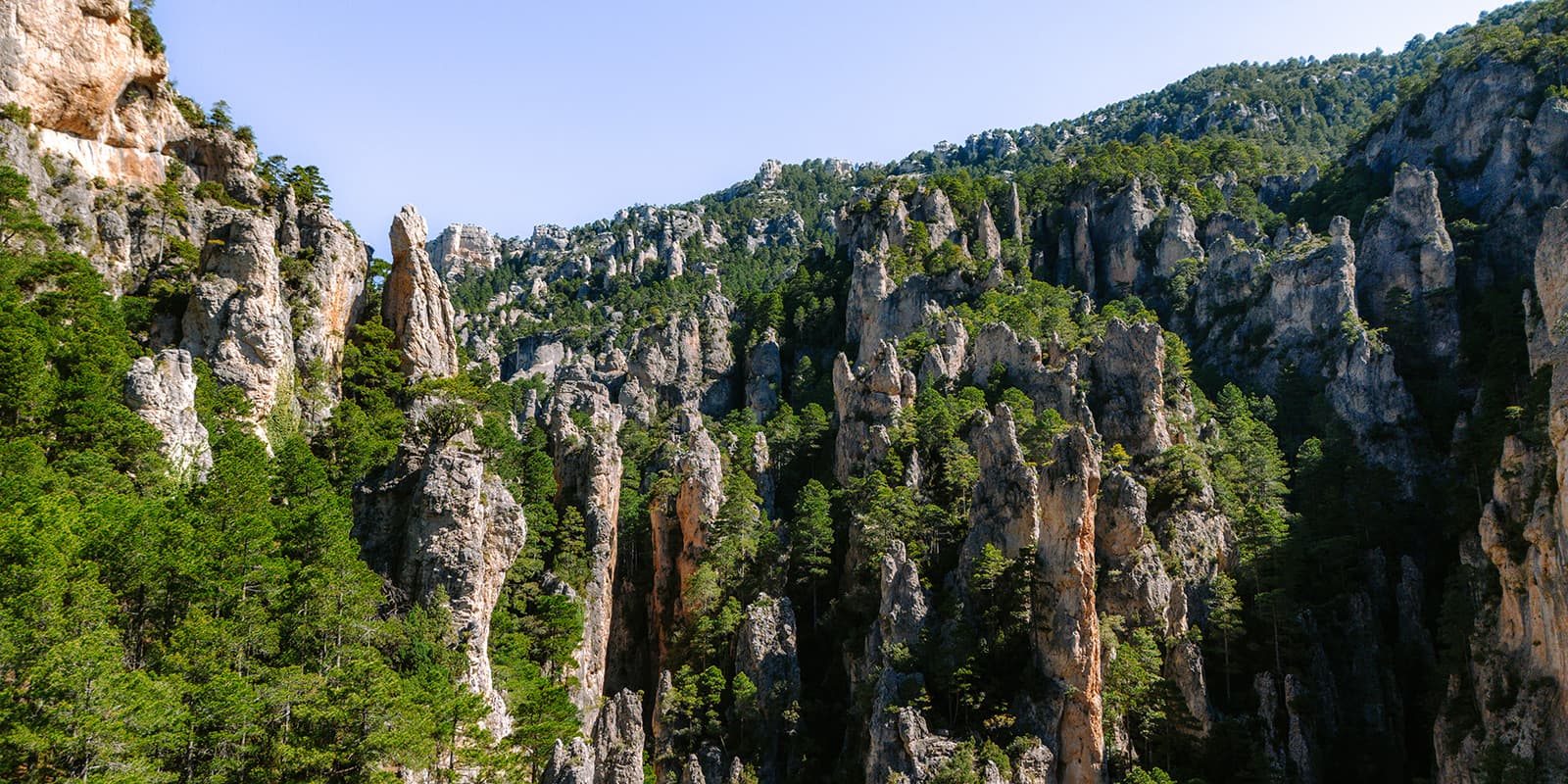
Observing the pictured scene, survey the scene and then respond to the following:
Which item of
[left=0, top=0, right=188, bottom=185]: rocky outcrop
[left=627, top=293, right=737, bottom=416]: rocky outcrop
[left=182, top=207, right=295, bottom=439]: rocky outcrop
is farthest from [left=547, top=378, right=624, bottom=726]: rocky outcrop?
[left=0, top=0, right=188, bottom=185]: rocky outcrop

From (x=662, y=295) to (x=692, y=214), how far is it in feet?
116

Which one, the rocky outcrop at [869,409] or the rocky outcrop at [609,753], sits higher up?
the rocky outcrop at [869,409]

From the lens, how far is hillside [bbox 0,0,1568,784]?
30031 mm

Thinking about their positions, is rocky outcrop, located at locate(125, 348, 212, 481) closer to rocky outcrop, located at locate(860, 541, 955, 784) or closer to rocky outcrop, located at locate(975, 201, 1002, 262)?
rocky outcrop, located at locate(860, 541, 955, 784)

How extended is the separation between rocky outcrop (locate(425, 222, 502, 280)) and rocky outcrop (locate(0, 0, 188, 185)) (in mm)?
91090

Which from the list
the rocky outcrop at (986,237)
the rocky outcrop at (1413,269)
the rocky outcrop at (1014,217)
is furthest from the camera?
the rocky outcrop at (1014,217)

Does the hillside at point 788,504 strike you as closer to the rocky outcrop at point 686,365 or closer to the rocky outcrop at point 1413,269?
the rocky outcrop at point 1413,269

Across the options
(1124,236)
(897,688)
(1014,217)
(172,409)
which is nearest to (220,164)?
(172,409)

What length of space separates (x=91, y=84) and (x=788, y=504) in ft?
144

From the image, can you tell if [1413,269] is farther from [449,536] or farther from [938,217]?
[449,536]

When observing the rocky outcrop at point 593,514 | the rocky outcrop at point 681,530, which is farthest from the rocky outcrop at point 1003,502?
the rocky outcrop at point 593,514

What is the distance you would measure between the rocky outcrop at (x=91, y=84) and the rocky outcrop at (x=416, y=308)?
40.5 ft

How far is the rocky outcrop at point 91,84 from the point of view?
157 ft

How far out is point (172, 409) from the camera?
37250mm
